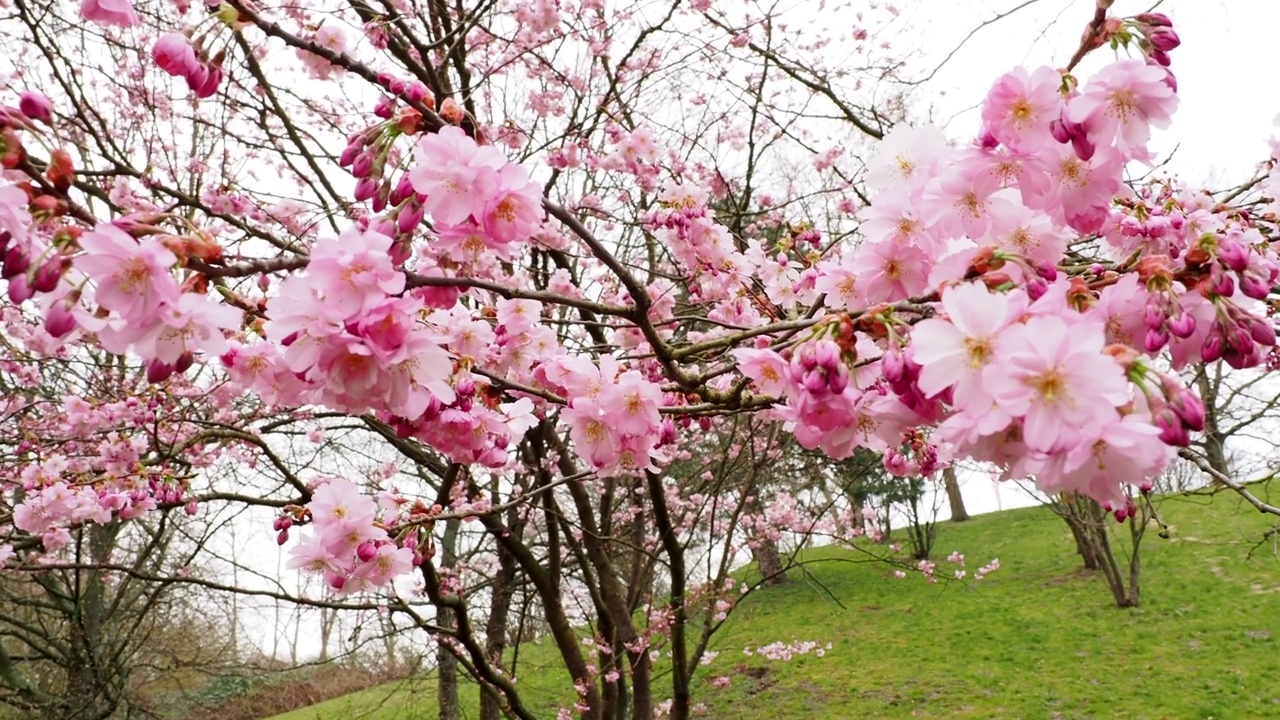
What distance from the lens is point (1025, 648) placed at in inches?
379

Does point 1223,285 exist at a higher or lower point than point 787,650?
higher

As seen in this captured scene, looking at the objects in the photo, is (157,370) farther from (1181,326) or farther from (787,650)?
(787,650)

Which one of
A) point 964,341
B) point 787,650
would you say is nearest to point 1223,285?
point 964,341

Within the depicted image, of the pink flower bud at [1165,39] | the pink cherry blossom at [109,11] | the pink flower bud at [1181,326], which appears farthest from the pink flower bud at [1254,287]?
the pink cherry blossom at [109,11]

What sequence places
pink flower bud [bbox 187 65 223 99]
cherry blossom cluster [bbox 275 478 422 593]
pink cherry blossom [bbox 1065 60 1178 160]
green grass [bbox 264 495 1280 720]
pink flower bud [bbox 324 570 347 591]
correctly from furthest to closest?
1. green grass [bbox 264 495 1280 720]
2. pink flower bud [bbox 324 570 347 591]
3. cherry blossom cluster [bbox 275 478 422 593]
4. pink flower bud [bbox 187 65 223 99]
5. pink cherry blossom [bbox 1065 60 1178 160]

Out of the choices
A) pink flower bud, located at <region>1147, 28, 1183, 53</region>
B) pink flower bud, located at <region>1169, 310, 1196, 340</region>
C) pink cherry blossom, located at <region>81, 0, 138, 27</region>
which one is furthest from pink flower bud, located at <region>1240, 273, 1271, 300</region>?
pink cherry blossom, located at <region>81, 0, 138, 27</region>

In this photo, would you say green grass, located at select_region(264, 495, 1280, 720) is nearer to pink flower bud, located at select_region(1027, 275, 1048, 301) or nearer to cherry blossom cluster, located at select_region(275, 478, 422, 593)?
cherry blossom cluster, located at select_region(275, 478, 422, 593)

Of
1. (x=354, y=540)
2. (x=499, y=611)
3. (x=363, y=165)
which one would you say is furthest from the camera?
(x=499, y=611)

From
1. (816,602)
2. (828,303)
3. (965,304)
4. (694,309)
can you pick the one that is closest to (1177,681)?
(816,602)

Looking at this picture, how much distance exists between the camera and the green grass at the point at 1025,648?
302 inches

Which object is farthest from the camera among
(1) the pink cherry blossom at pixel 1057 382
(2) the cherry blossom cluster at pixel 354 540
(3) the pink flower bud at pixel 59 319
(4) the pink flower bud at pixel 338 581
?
(4) the pink flower bud at pixel 338 581

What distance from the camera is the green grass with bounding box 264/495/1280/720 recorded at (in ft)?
25.2

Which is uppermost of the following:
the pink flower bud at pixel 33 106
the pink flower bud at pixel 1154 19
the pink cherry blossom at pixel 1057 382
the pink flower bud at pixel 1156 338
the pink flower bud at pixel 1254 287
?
the pink flower bud at pixel 1154 19

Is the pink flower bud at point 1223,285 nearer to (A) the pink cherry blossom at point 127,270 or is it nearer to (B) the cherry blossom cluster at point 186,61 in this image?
(A) the pink cherry blossom at point 127,270
